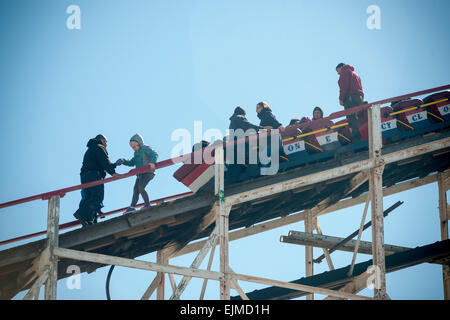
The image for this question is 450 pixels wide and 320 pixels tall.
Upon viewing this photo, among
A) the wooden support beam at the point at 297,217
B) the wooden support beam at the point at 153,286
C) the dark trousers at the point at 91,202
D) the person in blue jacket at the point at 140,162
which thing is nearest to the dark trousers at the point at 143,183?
the person in blue jacket at the point at 140,162

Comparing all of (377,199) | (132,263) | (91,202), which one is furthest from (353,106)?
(132,263)

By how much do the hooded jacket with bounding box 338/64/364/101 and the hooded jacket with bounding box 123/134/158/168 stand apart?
165 inches

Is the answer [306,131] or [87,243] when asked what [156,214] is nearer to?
[87,243]

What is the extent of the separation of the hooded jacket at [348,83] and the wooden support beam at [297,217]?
8.99 ft

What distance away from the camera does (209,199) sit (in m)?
16.2

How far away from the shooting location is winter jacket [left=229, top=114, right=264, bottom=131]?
17266 mm

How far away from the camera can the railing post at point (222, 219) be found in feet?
51.4

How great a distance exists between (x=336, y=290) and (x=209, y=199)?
3.15 m

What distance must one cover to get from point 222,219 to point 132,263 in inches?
71.6

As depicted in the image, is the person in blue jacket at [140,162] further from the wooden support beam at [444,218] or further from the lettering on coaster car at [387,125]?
the wooden support beam at [444,218]

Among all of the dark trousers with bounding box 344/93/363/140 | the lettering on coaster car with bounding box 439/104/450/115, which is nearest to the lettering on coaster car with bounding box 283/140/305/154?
the dark trousers with bounding box 344/93/363/140

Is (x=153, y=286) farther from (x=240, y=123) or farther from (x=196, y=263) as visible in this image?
(x=240, y=123)
